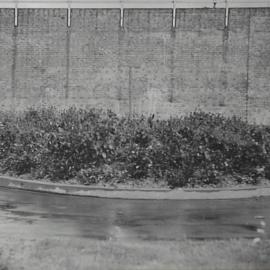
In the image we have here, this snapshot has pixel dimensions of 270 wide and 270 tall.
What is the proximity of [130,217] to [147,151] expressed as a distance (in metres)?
3.17

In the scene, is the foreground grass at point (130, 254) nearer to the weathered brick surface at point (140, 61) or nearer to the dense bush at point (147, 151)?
the dense bush at point (147, 151)

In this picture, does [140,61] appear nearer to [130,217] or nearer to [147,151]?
[147,151]

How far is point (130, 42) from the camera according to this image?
24.7m

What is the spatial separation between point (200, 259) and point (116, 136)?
6.78m

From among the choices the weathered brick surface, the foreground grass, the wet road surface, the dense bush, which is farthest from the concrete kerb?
the weathered brick surface

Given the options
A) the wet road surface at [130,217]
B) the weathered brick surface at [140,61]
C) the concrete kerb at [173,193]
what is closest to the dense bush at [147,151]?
the concrete kerb at [173,193]

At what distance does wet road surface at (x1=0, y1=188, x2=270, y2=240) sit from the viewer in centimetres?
705

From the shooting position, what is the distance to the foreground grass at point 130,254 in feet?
17.3

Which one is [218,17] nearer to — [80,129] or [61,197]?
[80,129]

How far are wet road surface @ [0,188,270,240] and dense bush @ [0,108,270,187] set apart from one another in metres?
1.12

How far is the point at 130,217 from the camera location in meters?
8.22

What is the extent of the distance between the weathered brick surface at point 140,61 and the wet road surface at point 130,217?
1450cm

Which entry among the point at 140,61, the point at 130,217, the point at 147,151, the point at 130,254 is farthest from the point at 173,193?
the point at 140,61

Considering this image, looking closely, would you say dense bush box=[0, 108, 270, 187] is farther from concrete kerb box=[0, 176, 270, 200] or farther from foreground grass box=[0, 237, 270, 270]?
foreground grass box=[0, 237, 270, 270]
